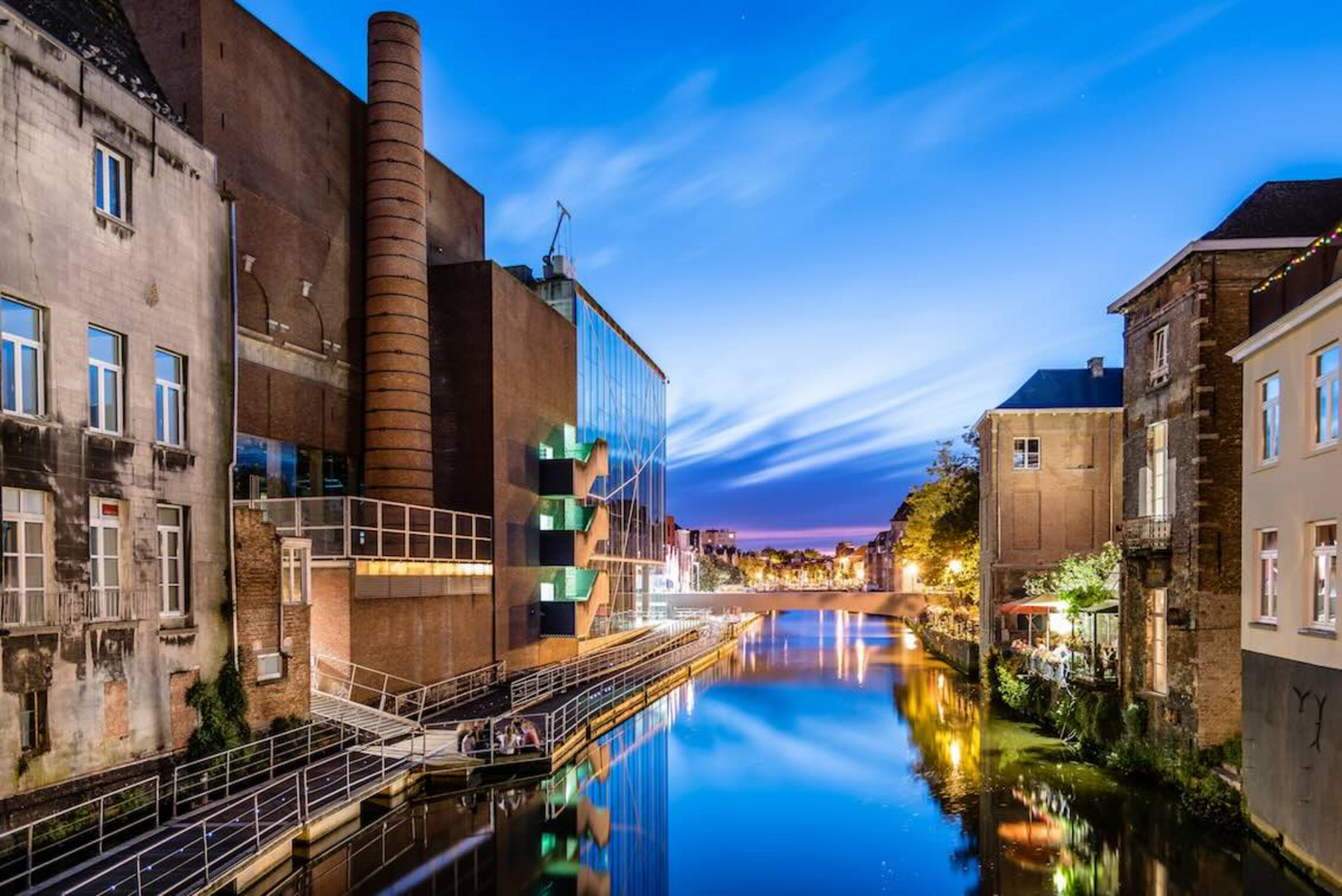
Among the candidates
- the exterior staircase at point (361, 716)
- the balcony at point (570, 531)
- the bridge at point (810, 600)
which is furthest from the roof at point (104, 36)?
the bridge at point (810, 600)

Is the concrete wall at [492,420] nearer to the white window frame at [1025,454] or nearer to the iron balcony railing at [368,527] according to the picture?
the iron balcony railing at [368,527]

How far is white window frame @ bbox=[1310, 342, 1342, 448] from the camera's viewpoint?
42.7 feet

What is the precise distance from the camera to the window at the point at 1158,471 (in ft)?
64.6

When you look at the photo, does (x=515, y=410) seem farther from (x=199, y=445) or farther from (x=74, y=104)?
(x=74, y=104)

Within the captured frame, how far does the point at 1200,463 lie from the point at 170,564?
19.2 m

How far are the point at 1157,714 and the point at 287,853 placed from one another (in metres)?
17.2

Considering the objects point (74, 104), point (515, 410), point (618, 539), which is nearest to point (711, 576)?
point (618, 539)

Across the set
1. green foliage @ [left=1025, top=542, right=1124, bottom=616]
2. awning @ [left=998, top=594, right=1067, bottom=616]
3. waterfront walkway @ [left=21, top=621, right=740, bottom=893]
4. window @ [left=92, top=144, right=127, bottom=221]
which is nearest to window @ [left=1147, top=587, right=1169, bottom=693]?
green foliage @ [left=1025, top=542, right=1124, bottom=616]

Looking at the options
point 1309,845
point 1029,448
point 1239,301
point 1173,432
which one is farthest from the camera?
point 1029,448

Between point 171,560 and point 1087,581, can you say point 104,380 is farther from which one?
point 1087,581

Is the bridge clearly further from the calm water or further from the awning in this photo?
the calm water

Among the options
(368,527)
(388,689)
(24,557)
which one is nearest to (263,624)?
(368,527)

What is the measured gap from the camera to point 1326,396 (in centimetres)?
1339

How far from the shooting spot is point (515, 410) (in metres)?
30.6
